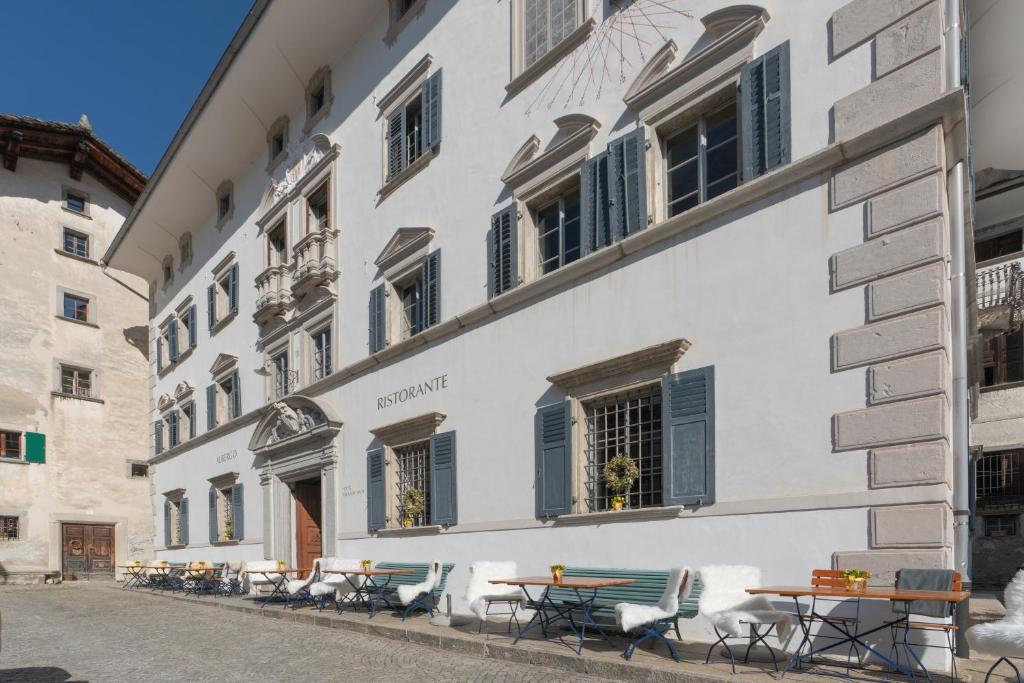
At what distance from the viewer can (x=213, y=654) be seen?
9016 millimetres

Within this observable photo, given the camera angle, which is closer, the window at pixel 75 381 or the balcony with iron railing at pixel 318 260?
the balcony with iron railing at pixel 318 260

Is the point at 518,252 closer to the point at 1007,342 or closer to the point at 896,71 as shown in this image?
the point at 896,71

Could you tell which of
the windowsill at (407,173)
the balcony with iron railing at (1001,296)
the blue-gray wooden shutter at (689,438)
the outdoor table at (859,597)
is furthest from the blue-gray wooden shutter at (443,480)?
the balcony with iron railing at (1001,296)

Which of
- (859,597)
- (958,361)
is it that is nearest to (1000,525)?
(958,361)

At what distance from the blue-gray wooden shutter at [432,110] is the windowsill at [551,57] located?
1.88 m

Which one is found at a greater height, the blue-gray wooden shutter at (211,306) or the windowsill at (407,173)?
the windowsill at (407,173)

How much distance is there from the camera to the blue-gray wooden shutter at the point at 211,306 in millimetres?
21859

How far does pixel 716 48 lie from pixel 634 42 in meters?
1.36

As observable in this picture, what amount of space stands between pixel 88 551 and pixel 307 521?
15390mm

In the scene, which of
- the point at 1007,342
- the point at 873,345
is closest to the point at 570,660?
the point at 873,345

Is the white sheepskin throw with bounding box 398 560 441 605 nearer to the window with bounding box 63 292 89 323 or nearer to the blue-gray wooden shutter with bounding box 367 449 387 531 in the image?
the blue-gray wooden shutter with bounding box 367 449 387 531

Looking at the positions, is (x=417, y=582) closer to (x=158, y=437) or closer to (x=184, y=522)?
(x=184, y=522)

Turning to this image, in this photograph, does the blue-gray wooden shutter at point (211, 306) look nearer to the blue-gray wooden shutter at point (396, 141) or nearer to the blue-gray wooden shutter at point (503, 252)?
the blue-gray wooden shutter at point (396, 141)

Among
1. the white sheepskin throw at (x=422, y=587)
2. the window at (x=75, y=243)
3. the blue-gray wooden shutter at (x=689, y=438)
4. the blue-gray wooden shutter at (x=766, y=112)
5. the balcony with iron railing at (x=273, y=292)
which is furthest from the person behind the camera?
the window at (x=75, y=243)
